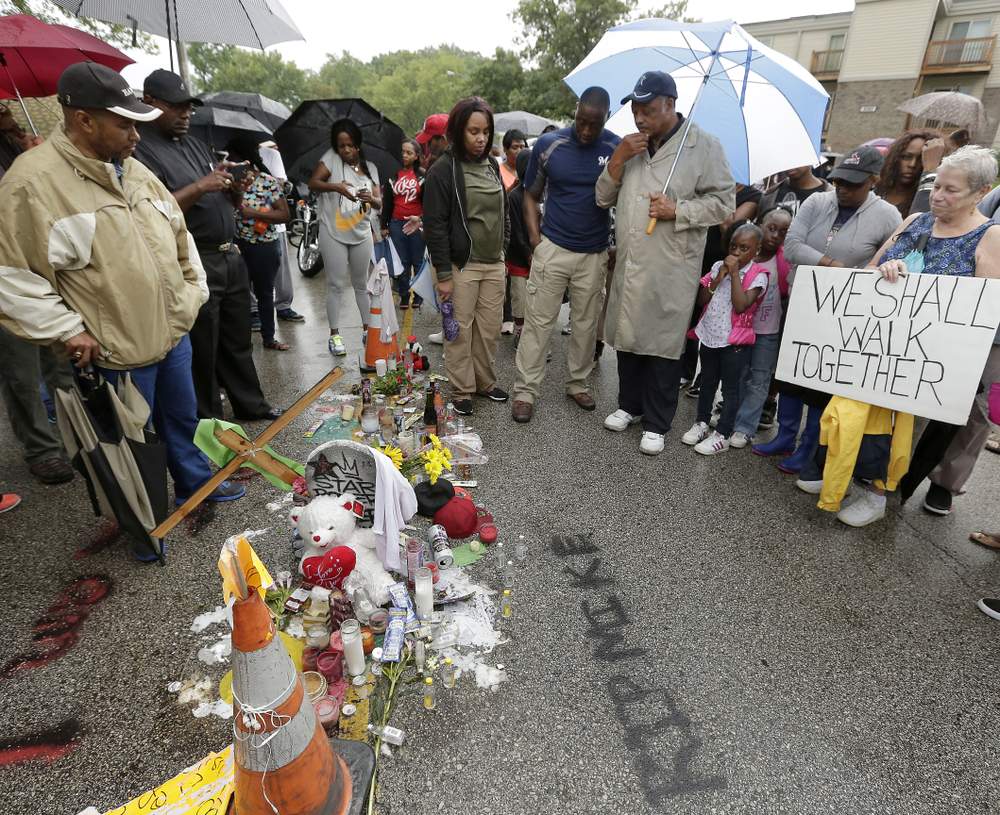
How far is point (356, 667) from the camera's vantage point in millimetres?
2084

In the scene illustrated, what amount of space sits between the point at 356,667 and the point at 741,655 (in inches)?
63.9

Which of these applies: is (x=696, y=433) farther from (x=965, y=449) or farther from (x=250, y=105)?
(x=250, y=105)

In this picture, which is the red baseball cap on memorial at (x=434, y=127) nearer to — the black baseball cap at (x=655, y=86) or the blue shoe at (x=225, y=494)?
the black baseball cap at (x=655, y=86)

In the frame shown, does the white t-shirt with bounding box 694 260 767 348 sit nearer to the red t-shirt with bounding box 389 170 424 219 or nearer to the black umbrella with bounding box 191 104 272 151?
the red t-shirt with bounding box 389 170 424 219

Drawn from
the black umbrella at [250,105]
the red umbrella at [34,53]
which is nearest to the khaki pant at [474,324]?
the red umbrella at [34,53]

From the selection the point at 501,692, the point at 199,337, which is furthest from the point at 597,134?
the point at 501,692

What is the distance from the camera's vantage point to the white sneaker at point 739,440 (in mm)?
4078

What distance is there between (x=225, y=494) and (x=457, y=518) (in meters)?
1.46

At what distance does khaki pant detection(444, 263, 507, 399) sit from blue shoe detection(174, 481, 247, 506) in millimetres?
1876

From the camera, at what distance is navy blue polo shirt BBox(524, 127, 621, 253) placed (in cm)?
387

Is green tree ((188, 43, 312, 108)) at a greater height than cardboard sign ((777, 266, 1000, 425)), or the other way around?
green tree ((188, 43, 312, 108))

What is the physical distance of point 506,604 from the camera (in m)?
2.48

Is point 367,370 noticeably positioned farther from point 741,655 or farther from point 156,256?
point 741,655

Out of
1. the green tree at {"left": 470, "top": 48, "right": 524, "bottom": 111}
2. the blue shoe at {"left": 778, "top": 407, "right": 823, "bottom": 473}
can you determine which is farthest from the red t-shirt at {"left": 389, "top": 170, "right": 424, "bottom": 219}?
the green tree at {"left": 470, "top": 48, "right": 524, "bottom": 111}
